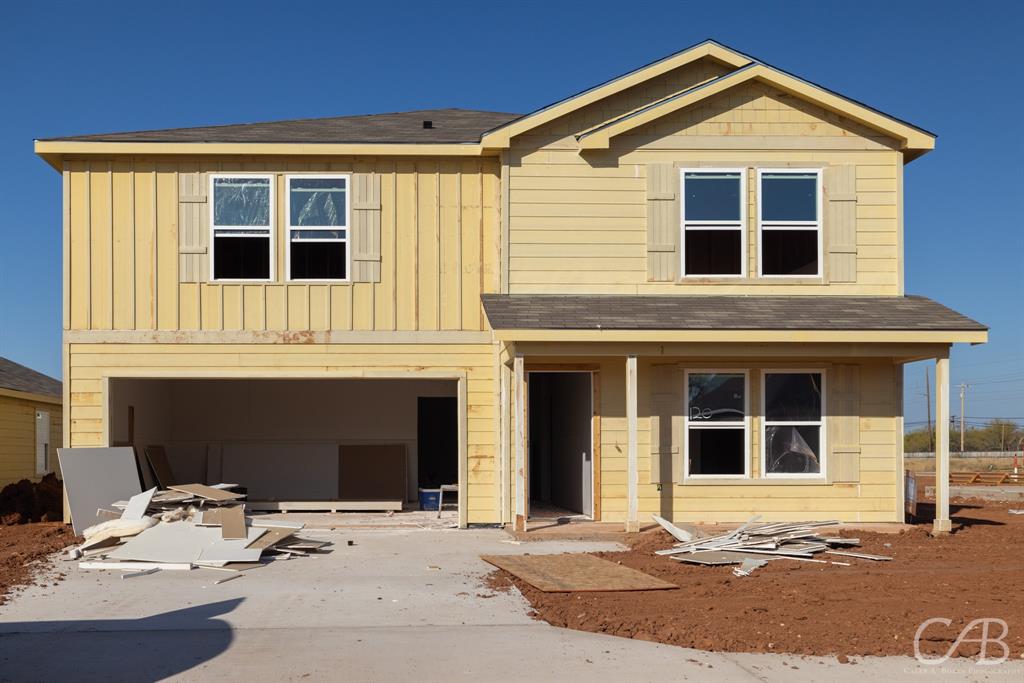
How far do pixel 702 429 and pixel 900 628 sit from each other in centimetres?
675

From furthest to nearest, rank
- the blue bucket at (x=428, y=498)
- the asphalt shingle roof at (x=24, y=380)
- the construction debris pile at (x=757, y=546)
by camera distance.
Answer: the asphalt shingle roof at (x=24, y=380), the blue bucket at (x=428, y=498), the construction debris pile at (x=757, y=546)

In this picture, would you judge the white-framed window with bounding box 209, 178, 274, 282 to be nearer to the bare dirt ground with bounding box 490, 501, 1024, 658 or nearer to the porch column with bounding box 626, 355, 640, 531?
the porch column with bounding box 626, 355, 640, 531

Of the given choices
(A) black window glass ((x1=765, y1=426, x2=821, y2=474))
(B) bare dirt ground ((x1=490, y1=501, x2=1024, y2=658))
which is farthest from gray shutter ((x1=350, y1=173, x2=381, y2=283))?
(A) black window glass ((x1=765, y1=426, x2=821, y2=474))

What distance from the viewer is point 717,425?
49.5 ft

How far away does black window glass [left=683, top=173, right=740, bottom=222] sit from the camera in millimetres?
15367

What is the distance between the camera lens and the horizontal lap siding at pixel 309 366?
15.3 metres

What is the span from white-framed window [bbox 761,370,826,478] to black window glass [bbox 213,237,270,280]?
24.5ft

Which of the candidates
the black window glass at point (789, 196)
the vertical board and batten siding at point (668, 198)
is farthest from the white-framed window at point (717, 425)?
the black window glass at point (789, 196)

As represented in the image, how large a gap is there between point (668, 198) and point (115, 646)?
10.1 m

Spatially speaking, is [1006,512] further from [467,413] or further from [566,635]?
[566,635]

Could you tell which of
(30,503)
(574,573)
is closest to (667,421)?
(574,573)

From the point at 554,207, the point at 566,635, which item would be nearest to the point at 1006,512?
the point at 554,207

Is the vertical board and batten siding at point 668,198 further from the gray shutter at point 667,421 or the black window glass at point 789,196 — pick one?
the gray shutter at point 667,421

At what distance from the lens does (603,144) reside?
15.2 m
